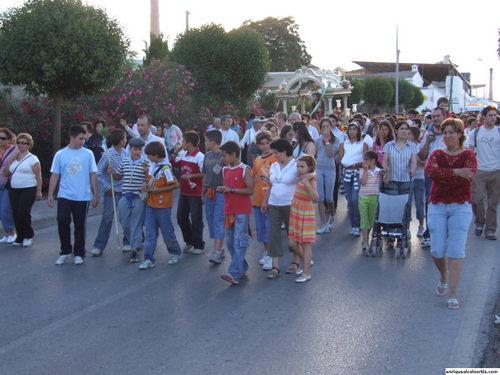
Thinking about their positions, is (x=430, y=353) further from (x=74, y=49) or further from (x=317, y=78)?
(x=317, y=78)

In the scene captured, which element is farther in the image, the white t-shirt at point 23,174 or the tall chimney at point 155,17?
the tall chimney at point 155,17

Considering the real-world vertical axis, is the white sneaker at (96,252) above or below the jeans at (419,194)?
below

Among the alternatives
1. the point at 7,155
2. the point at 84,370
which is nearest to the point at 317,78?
the point at 7,155

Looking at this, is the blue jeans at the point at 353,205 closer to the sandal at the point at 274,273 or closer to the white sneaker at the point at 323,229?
the white sneaker at the point at 323,229

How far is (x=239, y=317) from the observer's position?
19.9ft

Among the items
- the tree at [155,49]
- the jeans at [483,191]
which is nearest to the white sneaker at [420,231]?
the jeans at [483,191]

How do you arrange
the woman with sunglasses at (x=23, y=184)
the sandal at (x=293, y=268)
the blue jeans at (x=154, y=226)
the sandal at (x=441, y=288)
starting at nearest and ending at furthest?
the sandal at (x=441, y=288), the sandal at (x=293, y=268), the blue jeans at (x=154, y=226), the woman with sunglasses at (x=23, y=184)

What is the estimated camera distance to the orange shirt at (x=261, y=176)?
7.81 m

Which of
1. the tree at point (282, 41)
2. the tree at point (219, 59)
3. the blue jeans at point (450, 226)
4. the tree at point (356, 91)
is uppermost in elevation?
the tree at point (282, 41)

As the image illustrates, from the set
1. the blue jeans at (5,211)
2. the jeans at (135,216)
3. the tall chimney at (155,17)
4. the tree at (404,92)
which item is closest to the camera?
the jeans at (135,216)

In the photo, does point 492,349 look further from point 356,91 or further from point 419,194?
point 356,91

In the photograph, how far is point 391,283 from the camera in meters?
7.21

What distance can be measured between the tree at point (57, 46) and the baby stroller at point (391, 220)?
7.92 m

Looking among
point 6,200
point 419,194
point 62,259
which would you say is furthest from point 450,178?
point 6,200
